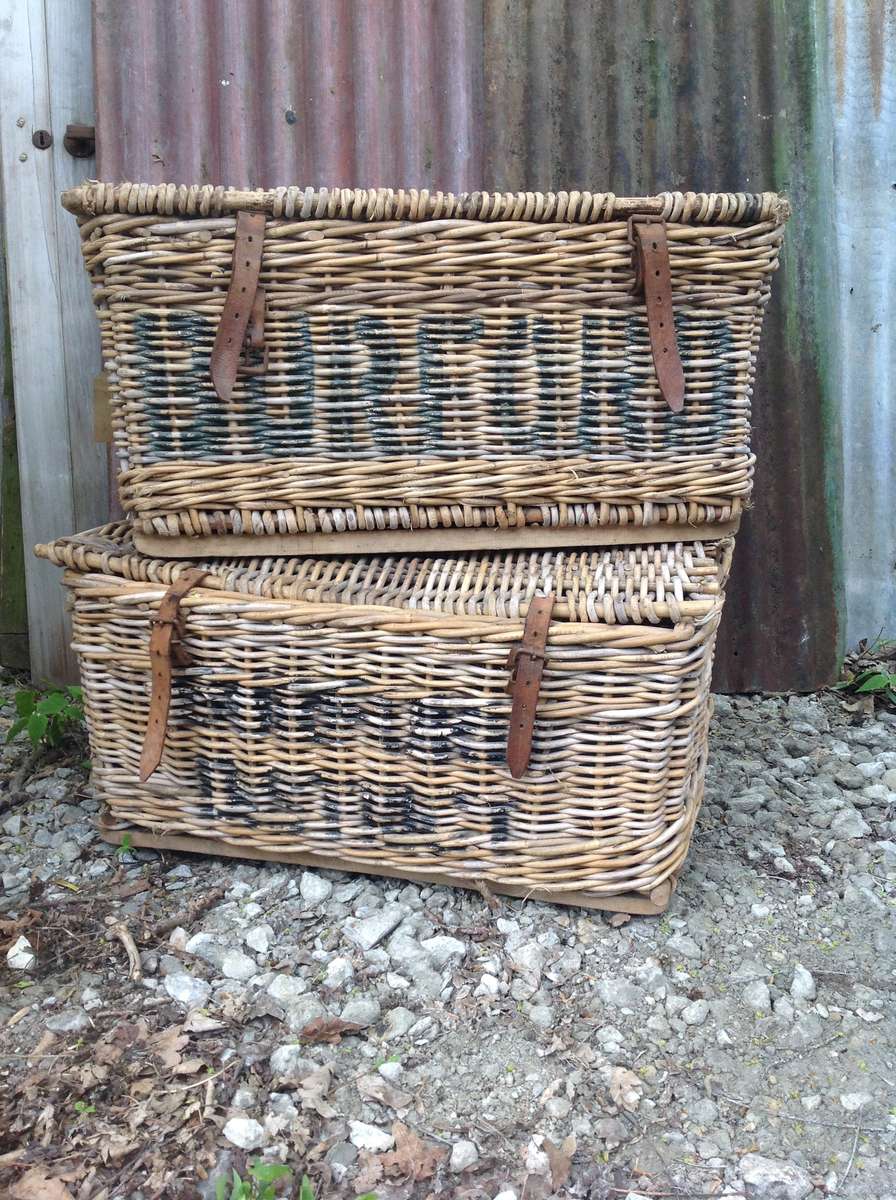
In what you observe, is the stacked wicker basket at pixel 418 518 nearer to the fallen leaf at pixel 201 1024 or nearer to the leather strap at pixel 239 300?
the leather strap at pixel 239 300

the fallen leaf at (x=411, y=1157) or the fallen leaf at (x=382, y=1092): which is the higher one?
the fallen leaf at (x=382, y=1092)

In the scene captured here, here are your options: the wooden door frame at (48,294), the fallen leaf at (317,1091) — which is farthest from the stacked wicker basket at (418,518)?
the wooden door frame at (48,294)

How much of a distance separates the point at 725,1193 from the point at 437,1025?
0.46 m

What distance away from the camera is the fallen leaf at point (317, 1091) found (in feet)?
4.72

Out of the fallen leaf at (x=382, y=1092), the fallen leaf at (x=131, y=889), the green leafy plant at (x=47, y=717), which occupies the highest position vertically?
the green leafy plant at (x=47, y=717)

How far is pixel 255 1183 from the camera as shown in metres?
1.32

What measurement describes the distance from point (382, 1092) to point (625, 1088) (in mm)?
329

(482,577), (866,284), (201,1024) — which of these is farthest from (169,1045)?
(866,284)

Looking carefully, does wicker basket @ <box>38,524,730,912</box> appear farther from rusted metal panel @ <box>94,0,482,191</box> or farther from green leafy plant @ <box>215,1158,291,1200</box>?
rusted metal panel @ <box>94,0,482,191</box>

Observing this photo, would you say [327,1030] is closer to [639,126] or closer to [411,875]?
[411,875]

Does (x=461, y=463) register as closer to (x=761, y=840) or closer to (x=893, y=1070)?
(x=761, y=840)

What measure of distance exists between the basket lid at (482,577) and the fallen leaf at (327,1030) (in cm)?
64

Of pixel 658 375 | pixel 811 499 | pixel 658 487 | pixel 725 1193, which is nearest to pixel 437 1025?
pixel 725 1193

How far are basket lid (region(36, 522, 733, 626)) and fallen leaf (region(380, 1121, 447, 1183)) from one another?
76 centimetres
